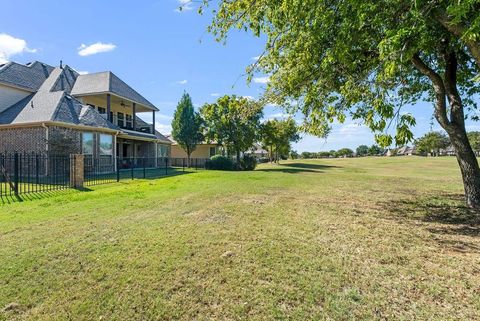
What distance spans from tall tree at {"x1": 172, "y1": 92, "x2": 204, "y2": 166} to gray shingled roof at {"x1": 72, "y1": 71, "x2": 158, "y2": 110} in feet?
18.6

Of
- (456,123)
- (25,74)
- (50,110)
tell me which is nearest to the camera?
(456,123)

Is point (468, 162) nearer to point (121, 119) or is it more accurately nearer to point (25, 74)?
point (25, 74)

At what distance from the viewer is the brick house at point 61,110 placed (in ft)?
53.9

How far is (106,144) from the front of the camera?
801 inches

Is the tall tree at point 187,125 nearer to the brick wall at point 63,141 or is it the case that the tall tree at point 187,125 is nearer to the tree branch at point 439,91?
the brick wall at point 63,141

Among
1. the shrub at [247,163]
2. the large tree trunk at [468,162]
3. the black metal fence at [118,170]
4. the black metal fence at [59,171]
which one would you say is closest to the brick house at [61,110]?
the black metal fence at [118,170]

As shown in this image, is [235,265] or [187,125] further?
[187,125]

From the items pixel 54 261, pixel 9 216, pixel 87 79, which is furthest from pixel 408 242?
pixel 87 79

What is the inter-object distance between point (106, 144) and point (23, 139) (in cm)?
483

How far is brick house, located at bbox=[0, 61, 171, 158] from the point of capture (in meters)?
16.4

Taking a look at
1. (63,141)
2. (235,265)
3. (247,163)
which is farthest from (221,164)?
(235,265)

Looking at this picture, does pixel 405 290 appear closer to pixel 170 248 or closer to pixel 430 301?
pixel 430 301

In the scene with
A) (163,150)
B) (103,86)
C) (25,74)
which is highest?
(25,74)

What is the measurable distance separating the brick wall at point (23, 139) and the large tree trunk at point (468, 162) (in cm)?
1898
